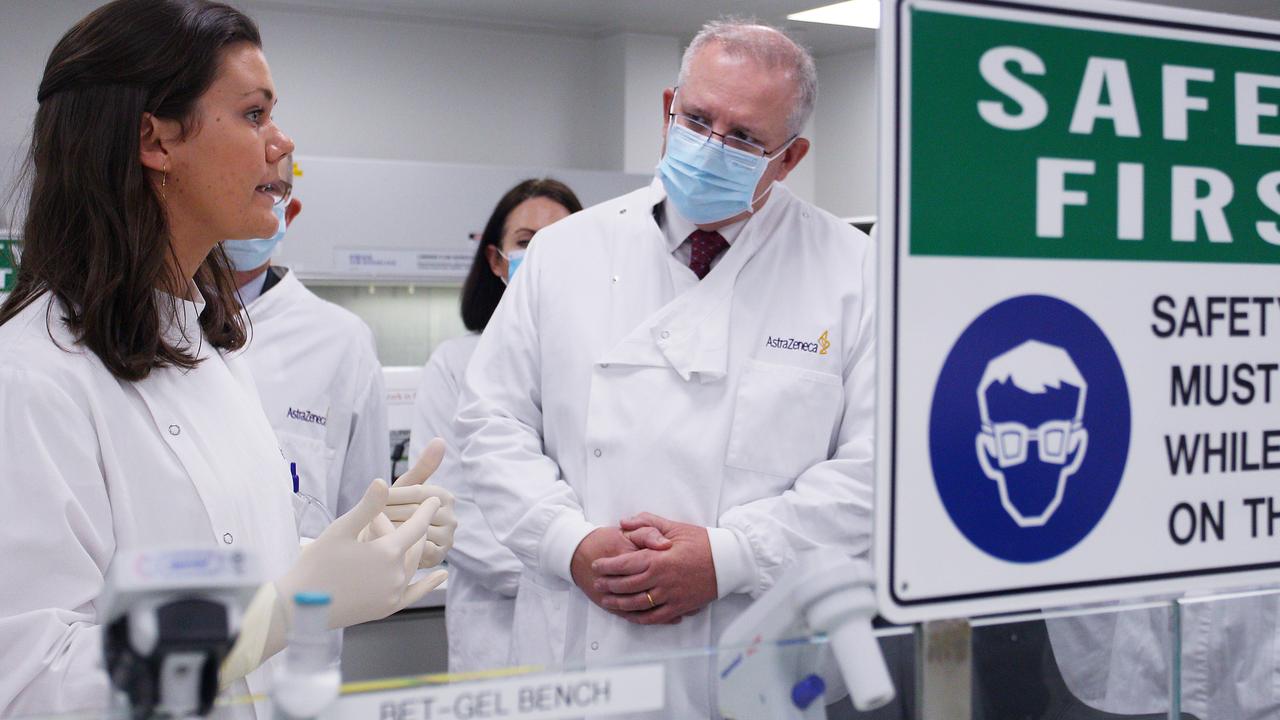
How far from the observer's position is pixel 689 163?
1.73 metres

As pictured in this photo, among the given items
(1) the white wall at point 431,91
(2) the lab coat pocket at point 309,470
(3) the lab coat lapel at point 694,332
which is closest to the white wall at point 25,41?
(1) the white wall at point 431,91

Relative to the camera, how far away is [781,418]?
65.4 inches

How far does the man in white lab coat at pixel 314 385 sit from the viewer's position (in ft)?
7.42

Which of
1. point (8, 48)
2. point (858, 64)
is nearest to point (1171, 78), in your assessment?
point (8, 48)

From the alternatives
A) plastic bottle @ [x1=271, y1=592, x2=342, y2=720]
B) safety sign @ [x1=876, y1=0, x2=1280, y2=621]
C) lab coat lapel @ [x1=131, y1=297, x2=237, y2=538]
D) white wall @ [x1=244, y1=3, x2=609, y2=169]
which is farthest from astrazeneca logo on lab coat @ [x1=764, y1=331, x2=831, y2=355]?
white wall @ [x1=244, y1=3, x2=609, y2=169]

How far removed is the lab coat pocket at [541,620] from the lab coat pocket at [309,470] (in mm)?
578

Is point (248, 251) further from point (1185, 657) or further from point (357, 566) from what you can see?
point (1185, 657)

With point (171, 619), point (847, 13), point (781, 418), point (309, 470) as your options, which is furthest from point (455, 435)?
point (847, 13)

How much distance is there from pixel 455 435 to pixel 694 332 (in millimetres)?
628

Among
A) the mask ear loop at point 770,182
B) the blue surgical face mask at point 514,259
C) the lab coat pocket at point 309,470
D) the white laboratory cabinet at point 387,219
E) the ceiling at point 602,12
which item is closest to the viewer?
the mask ear loop at point 770,182

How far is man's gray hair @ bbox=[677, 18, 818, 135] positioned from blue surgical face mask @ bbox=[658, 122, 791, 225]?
0.09 m

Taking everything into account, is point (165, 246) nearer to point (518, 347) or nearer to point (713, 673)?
point (518, 347)

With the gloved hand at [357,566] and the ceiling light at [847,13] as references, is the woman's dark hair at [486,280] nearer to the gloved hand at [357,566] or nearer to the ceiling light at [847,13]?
the gloved hand at [357,566]

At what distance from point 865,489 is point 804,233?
42 cm
